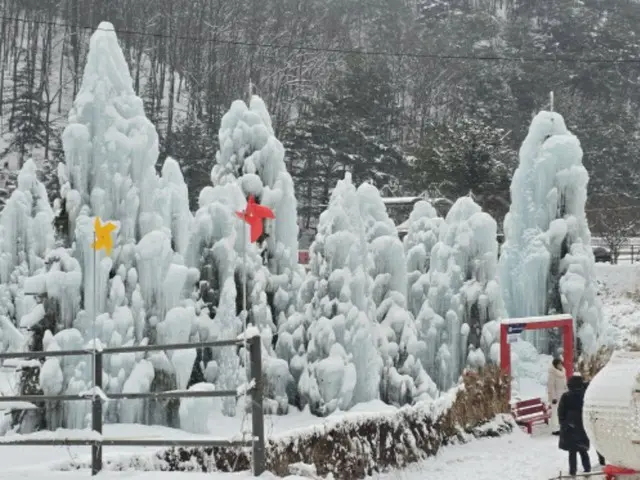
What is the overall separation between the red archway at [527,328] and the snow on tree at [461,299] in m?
1.90

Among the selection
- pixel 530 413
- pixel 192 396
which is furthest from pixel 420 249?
pixel 192 396

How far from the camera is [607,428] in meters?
4.48

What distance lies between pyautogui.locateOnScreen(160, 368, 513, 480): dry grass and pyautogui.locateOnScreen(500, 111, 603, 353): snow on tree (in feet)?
20.1

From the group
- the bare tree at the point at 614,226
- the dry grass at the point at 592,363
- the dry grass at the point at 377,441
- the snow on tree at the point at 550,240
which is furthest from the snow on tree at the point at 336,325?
the bare tree at the point at 614,226

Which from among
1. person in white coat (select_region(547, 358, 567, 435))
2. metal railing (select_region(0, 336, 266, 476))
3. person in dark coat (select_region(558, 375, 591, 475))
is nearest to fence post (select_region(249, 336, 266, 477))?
metal railing (select_region(0, 336, 266, 476))

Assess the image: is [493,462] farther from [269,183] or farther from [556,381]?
[269,183]

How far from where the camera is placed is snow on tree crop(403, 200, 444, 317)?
65.1 ft

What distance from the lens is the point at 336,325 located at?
15.6m

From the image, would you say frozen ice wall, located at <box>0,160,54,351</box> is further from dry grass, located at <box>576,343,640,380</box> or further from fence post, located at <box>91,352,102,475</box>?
fence post, located at <box>91,352,102,475</box>

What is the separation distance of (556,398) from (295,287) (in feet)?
17.4

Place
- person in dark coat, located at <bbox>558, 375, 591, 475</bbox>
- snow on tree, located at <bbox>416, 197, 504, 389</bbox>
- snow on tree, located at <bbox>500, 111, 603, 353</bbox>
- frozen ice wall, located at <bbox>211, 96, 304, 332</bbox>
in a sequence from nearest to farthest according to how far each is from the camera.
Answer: person in dark coat, located at <bbox>558, 375, 591, 475</bbox>, frozen ice wall, located at <bbox>211, 96, 304, 332</bbox>, snow on tree, located at <bbox>416, 197, 504, 389</bbox>, snow on tree, located at <bbox>500, 111, 603, 353</bbox>

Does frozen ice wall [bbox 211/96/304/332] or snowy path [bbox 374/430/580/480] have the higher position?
frozen ice wall [bbox 211/96/304/332]

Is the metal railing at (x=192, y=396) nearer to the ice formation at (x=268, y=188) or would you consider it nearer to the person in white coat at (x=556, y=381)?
the person in white coat at (x=556, y=381)

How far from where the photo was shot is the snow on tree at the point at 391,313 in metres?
16.8
